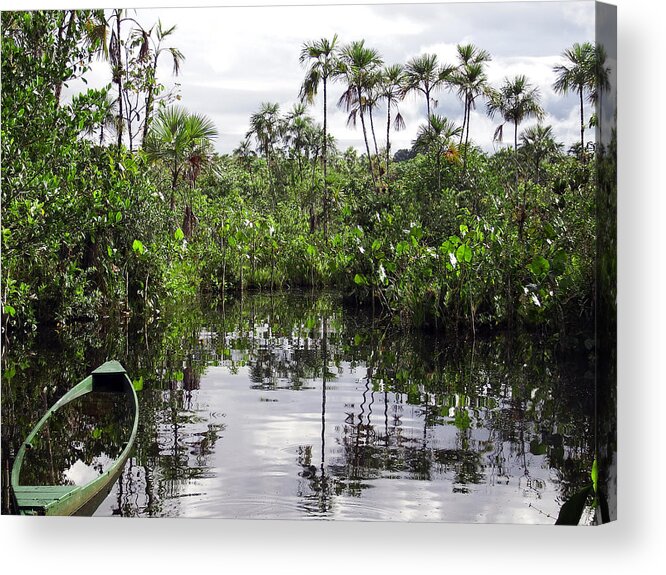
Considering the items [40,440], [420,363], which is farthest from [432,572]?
[420,363]

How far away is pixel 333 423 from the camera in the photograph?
15.0 ft

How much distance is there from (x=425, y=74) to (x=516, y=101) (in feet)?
1.46

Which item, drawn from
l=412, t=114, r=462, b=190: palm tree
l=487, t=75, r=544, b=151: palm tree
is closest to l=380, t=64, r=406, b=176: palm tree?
l=412, t=114, r=462, b=190: palm tree

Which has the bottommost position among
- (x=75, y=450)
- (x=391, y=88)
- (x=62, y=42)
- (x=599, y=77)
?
(x=75, y=450)

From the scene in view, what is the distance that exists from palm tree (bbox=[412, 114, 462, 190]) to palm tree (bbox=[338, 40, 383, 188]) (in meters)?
0.35

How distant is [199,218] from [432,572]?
3.74 metres

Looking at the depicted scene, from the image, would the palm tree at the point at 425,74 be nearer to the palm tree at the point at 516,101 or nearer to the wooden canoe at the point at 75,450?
the palm tree at the point at 516,101

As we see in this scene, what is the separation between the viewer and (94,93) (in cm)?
434

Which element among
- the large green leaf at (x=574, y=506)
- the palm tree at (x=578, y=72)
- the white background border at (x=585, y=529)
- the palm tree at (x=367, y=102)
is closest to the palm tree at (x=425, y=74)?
the palm tree at (x=367, y=102)

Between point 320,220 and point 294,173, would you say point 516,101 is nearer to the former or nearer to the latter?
point 294,173

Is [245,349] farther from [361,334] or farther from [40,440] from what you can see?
[40,440]

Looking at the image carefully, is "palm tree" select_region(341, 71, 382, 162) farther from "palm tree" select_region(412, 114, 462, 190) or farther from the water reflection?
the water reflection

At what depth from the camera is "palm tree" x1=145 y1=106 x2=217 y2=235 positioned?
171 inches

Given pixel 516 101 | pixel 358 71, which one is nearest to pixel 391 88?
pixel 358 71
